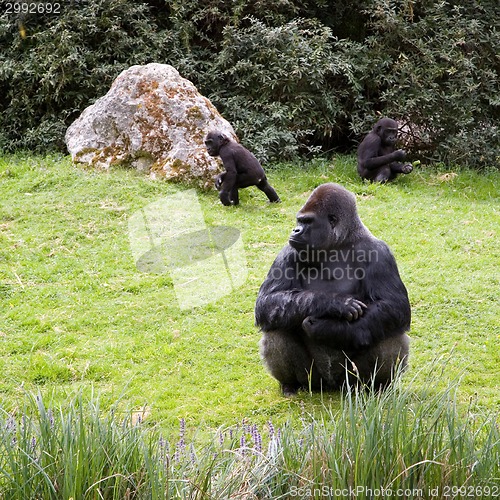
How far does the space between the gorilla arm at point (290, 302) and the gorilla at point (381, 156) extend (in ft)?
18.4

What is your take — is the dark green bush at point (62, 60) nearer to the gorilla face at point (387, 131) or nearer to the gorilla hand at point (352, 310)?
the gorilla face at point (387, 131)

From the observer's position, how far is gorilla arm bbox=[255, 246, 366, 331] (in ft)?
14.5

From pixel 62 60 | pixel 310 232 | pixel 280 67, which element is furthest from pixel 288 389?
pixel 62 60

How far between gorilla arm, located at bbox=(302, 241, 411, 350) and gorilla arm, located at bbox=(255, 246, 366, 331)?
0.17 feet

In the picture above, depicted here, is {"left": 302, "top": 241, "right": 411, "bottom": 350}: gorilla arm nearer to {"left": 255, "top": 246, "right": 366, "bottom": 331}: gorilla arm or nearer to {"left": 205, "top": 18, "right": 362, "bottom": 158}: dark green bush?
{"left": 255, "top": 246, "right": 366, "bottom": 331}: gorilla arm

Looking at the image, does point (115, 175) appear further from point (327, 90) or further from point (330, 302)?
point (330, 302)

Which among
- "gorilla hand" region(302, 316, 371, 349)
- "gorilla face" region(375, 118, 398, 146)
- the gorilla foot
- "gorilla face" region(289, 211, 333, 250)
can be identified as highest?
"gorilla face" region(289, 211, 333, 250)

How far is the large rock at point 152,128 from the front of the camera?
9.48 meters

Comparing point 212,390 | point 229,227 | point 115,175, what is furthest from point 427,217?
point 212,390

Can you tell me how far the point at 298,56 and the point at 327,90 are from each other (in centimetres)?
70

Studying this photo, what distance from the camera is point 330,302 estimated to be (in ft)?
14.6

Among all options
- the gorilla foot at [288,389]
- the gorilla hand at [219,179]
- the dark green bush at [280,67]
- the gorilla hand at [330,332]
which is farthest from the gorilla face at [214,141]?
the gorilla hand at [330,332]

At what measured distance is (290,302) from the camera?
4.50m

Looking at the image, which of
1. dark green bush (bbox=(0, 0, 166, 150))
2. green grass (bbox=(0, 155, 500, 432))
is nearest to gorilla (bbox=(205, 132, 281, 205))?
green grass (bbox=(0, 155, 500, 432))
